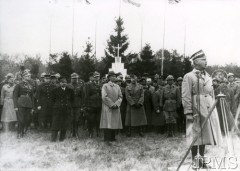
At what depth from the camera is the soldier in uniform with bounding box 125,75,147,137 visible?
10859mm

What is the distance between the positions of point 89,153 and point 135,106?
3.63 m

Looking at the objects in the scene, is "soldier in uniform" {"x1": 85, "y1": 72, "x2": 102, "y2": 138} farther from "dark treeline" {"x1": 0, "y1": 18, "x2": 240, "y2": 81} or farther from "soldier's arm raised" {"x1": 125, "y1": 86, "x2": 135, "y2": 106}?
"dark treeline" {"x1": 0, "y1": 18, "x2": 240, "y2": 81}

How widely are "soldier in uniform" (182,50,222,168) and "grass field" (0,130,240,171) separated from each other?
3.15 ft

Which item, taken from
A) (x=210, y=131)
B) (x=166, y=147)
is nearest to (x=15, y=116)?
(x=166, y=147)

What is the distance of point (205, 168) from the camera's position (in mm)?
5551

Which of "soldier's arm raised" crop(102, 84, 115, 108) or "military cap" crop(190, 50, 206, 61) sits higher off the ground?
"military cap" crop(190, 50, 206, 61)

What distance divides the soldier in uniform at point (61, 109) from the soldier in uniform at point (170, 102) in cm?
312

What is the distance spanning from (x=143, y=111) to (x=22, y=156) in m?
4.89

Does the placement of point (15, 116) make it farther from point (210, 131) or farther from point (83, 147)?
point (210, 131)

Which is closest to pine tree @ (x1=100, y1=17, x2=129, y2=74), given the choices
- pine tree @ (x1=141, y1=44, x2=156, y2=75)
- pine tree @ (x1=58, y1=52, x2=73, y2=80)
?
pine tree @ (x1=141, y1=44, x2=156, y2=75)

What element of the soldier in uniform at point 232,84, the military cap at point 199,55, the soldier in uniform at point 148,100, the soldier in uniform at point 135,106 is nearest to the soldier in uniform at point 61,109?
the soldier in uniform at point 135,106

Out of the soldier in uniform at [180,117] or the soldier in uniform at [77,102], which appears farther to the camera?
the soldier in uniform at [180,117]

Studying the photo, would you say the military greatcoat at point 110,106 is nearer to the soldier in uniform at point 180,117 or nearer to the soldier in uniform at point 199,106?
the soldier in uniform at point 180,117

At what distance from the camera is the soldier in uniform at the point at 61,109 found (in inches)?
369
